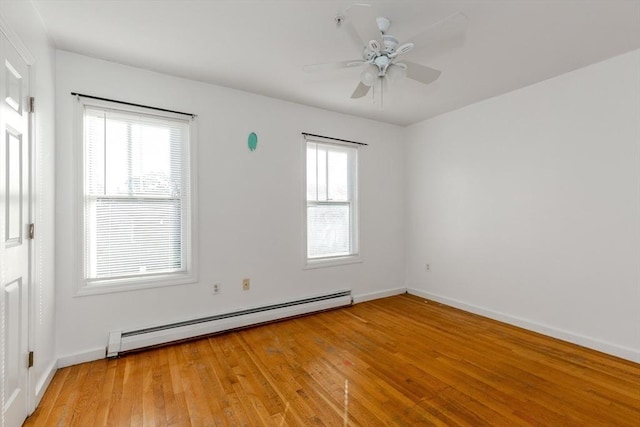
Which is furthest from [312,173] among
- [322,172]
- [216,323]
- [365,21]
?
[365,21]

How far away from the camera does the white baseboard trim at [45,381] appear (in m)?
1.99

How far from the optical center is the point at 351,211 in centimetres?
430

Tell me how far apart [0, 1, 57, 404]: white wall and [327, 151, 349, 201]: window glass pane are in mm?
2856

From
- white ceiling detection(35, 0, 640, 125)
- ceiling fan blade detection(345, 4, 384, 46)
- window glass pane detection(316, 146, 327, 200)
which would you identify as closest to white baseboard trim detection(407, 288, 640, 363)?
window glass pane detection(316, 146, 327, 200)

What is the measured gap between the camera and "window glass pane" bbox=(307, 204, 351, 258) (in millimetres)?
3943

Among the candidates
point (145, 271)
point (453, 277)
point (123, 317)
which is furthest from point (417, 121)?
point (123, 317)

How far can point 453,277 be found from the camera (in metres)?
4.05

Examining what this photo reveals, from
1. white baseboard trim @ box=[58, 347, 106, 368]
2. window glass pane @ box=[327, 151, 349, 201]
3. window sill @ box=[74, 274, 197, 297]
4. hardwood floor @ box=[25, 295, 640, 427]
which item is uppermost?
window glass pane @ box=[327, 151, 349, 201]

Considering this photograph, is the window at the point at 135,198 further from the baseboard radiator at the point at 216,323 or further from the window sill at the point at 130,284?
the baseboard radiator at the point at 216,323

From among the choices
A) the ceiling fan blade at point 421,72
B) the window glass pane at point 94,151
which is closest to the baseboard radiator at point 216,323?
the window glass pane at point 94,151

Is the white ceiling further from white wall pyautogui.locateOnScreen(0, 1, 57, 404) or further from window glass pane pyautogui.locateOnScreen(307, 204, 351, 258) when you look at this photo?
window glass pane pyautogui.locateOnScreen(307, 204, 351, 258)

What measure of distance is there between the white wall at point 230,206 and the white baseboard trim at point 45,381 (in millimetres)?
116

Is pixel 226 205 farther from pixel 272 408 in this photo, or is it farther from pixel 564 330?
pixel 564 330

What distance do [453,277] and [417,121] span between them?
92.0 inches
